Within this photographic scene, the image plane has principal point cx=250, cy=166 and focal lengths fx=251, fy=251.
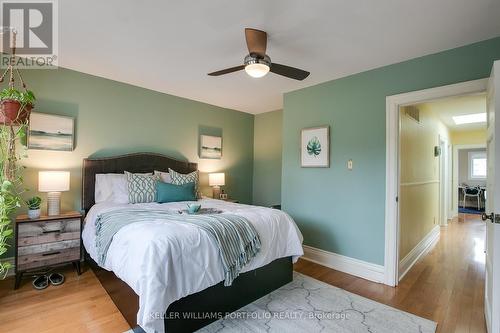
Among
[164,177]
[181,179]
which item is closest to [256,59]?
[181,179]

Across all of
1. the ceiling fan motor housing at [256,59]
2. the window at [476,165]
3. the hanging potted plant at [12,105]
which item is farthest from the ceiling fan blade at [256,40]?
the window at [476,165]

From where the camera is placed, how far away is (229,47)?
100 inches

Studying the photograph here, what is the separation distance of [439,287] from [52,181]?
177 inches

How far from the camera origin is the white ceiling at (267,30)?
192cm

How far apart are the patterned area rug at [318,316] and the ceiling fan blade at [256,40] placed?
7.44 ft

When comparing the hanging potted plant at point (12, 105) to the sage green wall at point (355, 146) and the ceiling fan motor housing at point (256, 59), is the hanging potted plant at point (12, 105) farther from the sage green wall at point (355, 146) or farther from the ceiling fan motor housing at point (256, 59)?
the sage green wall at point (355, 146)

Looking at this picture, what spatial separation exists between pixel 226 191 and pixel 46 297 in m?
3.15

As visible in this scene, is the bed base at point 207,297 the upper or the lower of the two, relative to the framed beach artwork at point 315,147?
lower

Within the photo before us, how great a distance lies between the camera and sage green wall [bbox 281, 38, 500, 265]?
2602 millimetres

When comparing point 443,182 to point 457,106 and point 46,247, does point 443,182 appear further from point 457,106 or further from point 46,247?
point 46,247

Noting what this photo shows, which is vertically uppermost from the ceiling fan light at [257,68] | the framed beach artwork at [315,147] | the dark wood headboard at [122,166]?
the ceiling fan light at [257,68]

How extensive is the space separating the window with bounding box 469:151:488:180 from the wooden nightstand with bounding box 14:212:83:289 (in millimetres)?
12372

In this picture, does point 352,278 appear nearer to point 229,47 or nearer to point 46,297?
point 229,47

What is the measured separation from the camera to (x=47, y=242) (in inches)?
107
